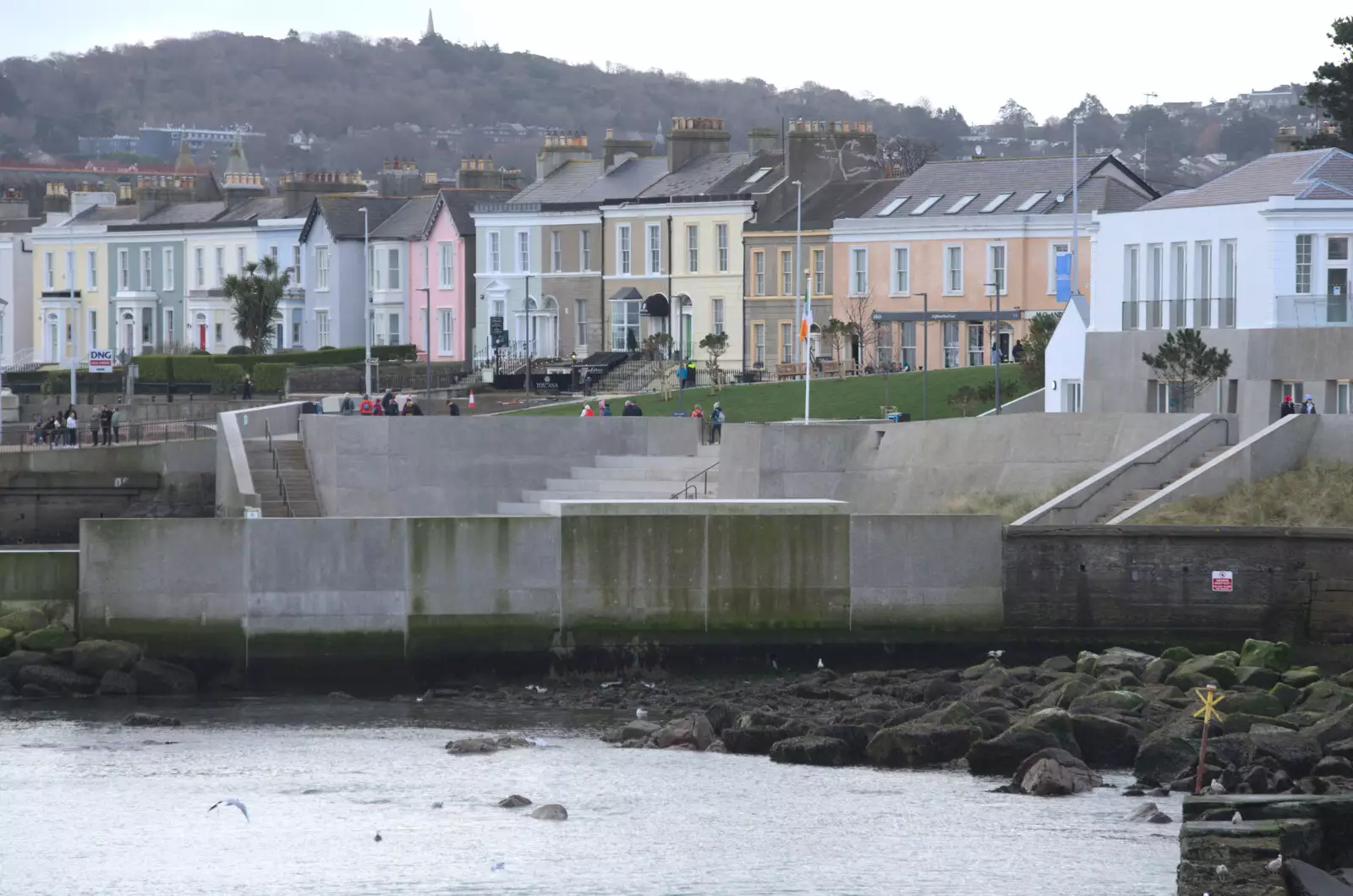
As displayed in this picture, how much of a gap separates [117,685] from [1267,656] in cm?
1683

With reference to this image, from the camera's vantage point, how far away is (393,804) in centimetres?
2875

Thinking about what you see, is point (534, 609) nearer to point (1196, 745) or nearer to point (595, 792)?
point (595, 792)

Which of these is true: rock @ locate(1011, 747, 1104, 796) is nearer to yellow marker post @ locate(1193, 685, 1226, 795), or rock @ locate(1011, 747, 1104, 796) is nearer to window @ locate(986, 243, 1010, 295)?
yellow marker post @ locate(1193, 685, 1226, 795)

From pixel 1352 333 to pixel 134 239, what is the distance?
68.4m

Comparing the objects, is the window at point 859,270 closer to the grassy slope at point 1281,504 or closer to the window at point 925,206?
the window at point 925,206

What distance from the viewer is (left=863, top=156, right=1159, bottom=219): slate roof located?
231 feet

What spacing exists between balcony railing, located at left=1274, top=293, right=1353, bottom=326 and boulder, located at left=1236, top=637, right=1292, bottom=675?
11.2 m

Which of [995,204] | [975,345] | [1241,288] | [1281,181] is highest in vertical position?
[995,204]

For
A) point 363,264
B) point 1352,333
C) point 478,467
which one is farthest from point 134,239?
point 1352,333

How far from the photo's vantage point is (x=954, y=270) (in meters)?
72.5

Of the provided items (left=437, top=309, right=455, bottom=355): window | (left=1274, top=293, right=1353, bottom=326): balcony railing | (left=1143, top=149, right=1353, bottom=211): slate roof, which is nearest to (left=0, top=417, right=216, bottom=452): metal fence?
(left=437, top=309, right=455, bottom=355): window

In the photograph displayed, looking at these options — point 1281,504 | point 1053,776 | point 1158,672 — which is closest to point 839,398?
point 1281,504

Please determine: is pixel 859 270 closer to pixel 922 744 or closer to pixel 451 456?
pixel 451 456

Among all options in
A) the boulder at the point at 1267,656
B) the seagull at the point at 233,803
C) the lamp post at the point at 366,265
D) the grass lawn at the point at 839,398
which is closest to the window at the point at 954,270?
the grass lawn at the point at 839,398
